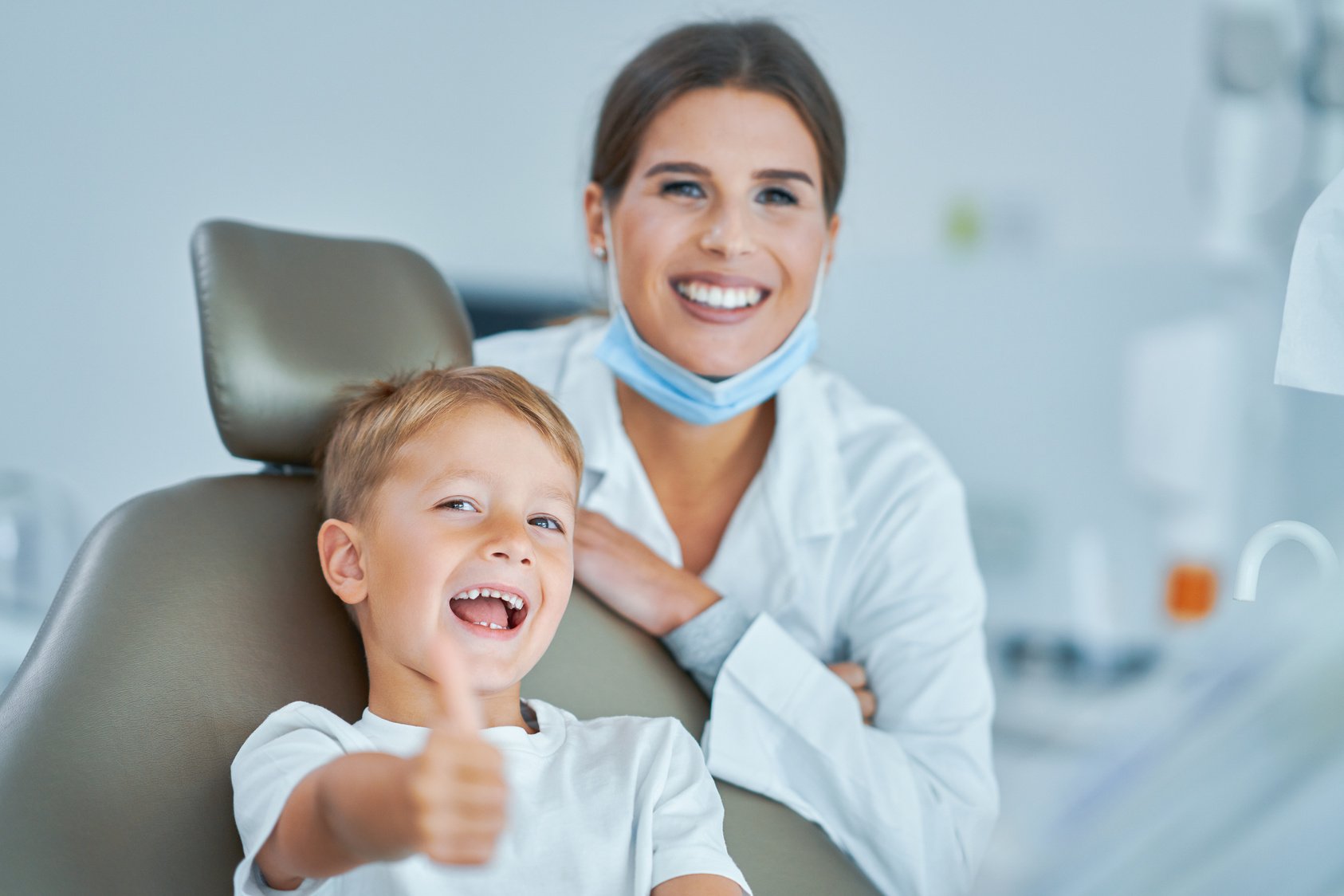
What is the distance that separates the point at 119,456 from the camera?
10.2ft

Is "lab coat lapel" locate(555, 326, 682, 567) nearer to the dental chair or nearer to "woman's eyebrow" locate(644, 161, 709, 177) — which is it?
the dental chair

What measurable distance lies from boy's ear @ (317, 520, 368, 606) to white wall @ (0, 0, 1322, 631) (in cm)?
198

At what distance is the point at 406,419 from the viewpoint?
1.13 metres

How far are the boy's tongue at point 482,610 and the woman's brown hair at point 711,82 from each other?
2.34ft

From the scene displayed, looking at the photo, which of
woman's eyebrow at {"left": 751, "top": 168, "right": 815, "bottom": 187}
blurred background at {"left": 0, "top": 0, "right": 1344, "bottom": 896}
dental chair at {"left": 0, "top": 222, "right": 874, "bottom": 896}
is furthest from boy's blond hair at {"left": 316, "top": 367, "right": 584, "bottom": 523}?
blurred background at {"left": 0, "top": 0, "right": 1344, "bottom": 896}

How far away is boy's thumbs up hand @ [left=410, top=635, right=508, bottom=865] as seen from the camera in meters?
0.59

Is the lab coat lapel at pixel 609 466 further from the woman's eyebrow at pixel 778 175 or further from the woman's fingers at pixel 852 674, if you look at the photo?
the woman's eyebrow at pixel 778 175

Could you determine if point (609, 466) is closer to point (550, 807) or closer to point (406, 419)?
point (406, 419)

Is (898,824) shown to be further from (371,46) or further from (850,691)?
(371,46)

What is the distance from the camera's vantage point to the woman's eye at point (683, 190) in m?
1.52

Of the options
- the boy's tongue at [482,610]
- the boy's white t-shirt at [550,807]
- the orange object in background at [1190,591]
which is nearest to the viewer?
the boy's white t-shirt at [550,807]

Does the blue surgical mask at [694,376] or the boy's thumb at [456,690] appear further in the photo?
the blue surgical mask at [694,376]

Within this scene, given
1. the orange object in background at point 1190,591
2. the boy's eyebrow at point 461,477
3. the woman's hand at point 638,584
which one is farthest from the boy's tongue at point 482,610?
the orange object in background at point 1190,591

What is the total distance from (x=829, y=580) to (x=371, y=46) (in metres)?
2.49
